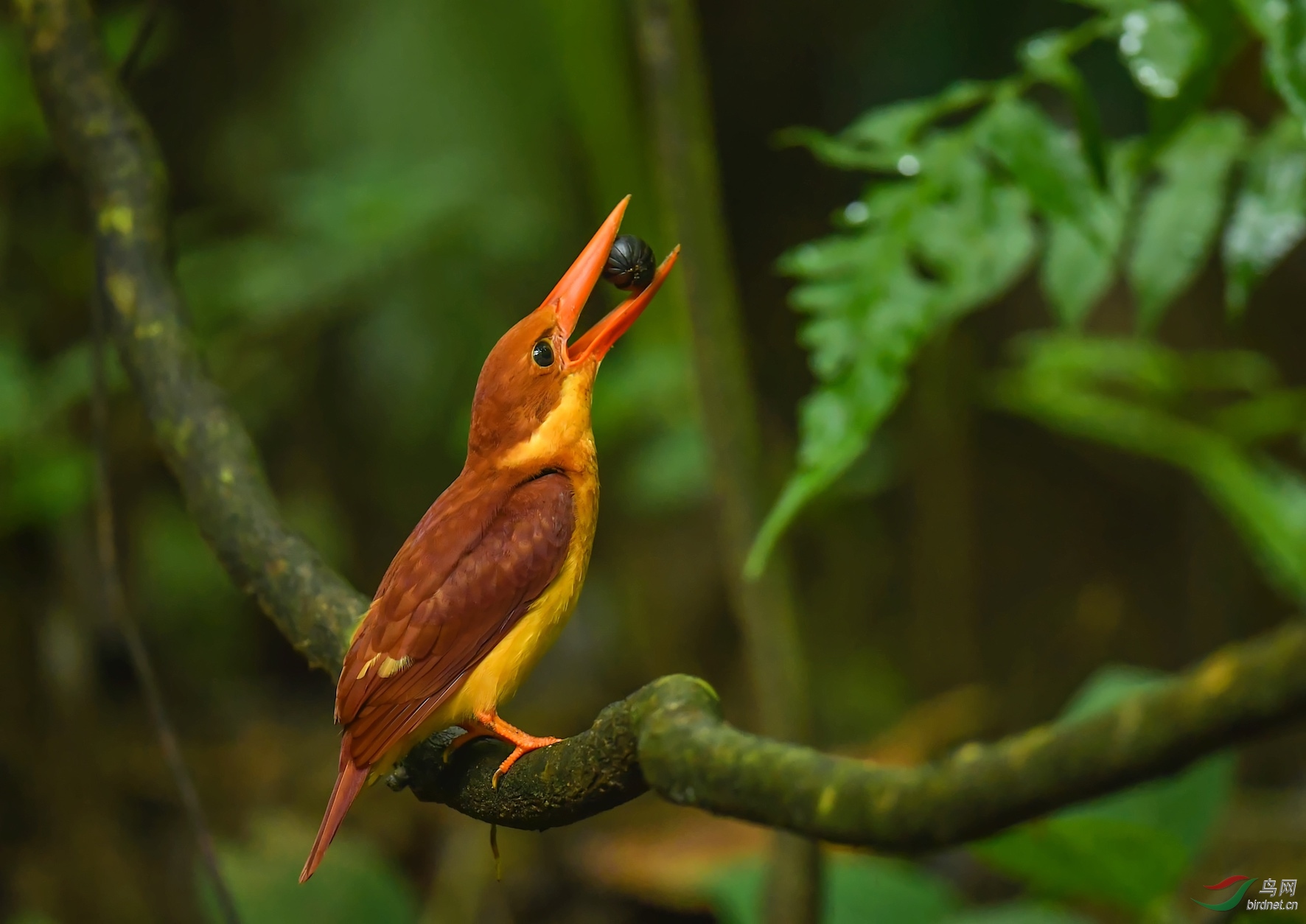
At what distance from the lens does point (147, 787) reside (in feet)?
10.1

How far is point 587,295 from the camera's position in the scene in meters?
0.75

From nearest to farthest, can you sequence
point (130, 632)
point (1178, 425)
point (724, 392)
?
1. point (130, 632)
2. point (724, 392)
3. point (1178, 425)

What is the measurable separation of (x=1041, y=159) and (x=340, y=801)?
835mm

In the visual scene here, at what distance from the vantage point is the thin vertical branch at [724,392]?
4.61 ft

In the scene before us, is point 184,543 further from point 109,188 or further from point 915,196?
point 915,196

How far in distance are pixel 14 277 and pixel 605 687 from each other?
6.10 ft

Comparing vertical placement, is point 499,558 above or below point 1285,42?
below

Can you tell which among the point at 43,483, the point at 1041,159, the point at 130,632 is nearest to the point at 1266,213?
the point at 1041,159

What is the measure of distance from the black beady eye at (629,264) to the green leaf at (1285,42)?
0.56 meters

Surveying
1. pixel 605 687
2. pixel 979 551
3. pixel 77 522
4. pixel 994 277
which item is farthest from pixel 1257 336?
pixel 77 522

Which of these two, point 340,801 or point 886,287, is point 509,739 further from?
point 886,287

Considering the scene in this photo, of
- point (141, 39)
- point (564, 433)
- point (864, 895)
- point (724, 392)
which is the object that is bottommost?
point (864, 895)

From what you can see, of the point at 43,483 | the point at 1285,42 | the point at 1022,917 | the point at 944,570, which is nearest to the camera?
the point at 1285,42
